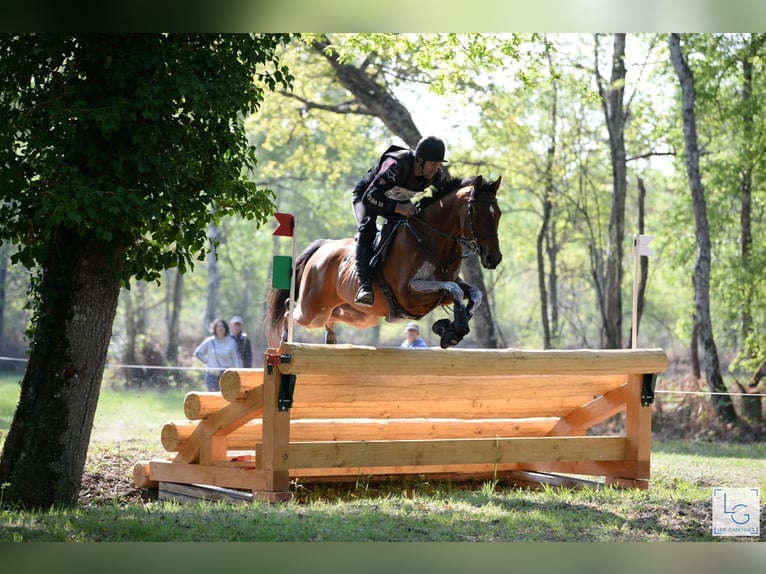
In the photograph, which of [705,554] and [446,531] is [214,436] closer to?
[446,531]

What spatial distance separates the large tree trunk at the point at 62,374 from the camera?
5.59 meters

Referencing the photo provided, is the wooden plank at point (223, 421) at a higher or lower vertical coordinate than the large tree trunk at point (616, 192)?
lower

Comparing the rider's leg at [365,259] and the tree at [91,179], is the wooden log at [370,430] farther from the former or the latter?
the rider's leg at [365,259]

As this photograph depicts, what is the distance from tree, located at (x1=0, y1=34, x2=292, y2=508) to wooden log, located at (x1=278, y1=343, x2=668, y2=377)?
1205 mm

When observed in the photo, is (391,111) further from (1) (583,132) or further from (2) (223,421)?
(2) (223,421)

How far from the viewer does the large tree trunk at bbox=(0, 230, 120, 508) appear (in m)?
5.59

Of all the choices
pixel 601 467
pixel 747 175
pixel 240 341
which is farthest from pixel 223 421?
pixel 747 175

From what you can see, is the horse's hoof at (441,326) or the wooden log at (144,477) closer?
the horse's hoof at (441,326)

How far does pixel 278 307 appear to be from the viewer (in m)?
6.72

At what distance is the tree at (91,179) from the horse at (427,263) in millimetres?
912

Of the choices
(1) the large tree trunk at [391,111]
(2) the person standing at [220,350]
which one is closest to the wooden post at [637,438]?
(2) the person standing at [220,350]

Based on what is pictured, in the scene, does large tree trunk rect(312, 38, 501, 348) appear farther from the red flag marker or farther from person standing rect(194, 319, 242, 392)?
the red flag marker

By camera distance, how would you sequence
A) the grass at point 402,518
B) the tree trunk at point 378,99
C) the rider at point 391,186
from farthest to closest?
the tree trunk at point 378,99 → the rider at point 391,186 → the grass at point 402,518

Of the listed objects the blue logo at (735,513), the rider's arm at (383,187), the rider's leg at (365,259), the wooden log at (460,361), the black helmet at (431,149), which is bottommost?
the blue logo at (735,513)
